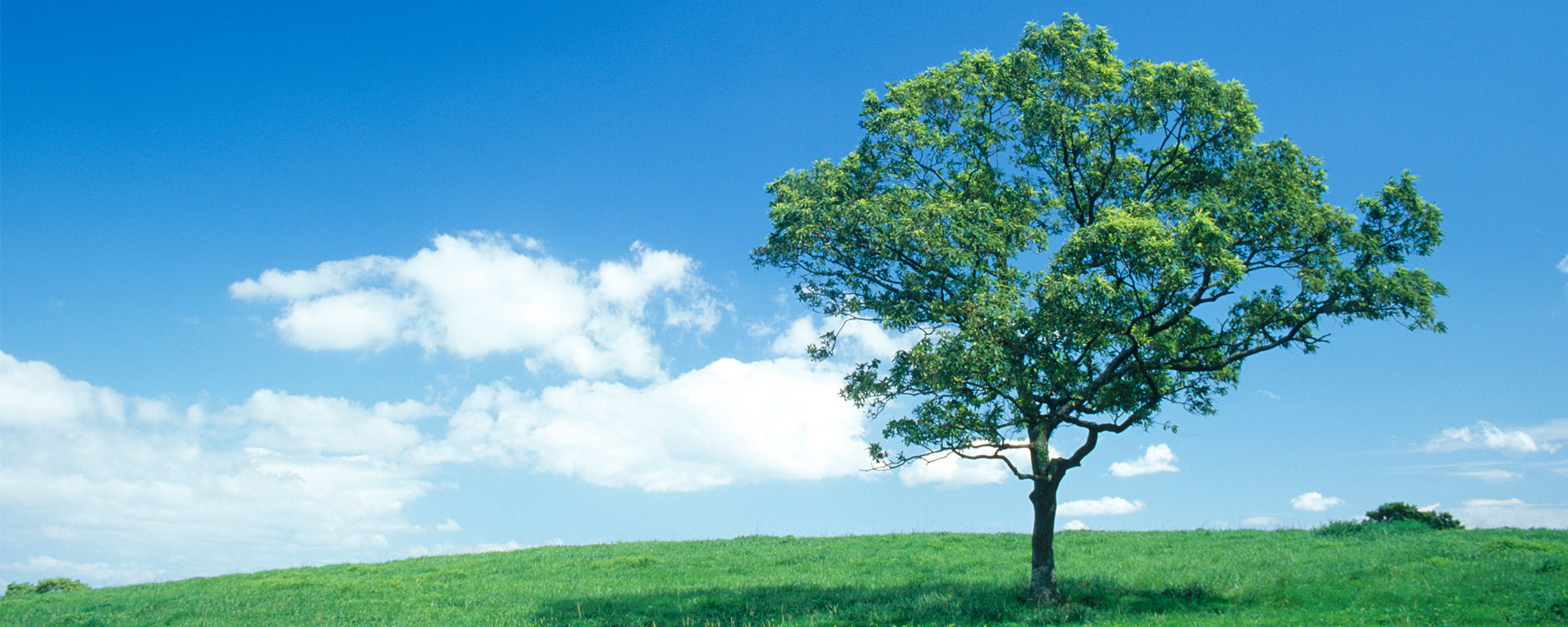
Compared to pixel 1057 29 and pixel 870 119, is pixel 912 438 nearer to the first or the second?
pixel 870 119

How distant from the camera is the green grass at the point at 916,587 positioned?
21.0 metres

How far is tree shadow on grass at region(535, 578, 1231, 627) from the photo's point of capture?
21188 mm

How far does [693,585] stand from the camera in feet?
95.2

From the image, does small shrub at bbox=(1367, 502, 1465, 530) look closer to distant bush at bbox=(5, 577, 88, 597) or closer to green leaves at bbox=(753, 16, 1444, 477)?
green leaves at bbox=(753, 16, 1444, 477)

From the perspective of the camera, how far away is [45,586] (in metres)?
39.3

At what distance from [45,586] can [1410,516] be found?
213 ft

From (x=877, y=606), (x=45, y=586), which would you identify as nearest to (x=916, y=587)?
(x=877, y=606)

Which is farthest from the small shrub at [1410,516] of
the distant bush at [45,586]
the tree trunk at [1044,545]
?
the distant bush at [45,586]

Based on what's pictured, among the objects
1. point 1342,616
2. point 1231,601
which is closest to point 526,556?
point 1231,601

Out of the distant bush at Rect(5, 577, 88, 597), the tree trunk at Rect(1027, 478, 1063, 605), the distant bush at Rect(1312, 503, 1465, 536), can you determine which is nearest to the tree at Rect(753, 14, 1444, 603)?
the tree trunk at Rect(1027, 478, 1063, 605)

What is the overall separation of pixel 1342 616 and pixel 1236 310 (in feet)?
25.8

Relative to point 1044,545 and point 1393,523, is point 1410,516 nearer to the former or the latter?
point 1393,523

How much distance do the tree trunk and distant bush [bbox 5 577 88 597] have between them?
4375 cm

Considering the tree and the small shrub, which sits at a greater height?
the tree
